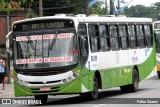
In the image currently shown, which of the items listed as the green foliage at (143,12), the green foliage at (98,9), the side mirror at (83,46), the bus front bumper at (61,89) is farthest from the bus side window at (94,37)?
the green foliage at (143,12)

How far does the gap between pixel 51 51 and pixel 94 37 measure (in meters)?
2.21

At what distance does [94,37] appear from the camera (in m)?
21.1

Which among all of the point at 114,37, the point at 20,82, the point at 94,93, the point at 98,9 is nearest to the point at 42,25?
the point at 20,82

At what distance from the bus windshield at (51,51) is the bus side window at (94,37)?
1.42m

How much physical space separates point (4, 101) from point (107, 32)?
4.63 metres

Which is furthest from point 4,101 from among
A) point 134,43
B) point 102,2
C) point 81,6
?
point 102,2

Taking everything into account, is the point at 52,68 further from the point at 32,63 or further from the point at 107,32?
the point at 107,32

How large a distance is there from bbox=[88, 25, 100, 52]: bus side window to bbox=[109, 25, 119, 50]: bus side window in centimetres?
147

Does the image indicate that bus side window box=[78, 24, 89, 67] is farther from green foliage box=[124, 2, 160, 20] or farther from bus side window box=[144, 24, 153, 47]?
green foliage box=[124, 2, 160, 20]

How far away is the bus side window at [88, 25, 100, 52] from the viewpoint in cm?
2080

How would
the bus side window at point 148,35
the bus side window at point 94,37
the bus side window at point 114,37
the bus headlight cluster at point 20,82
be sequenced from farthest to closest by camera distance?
the bus side window at point 148,35 → the bus side window at point 114,37 → the bus side window at point 94,37 → the bus headlight cluster at point 20,82

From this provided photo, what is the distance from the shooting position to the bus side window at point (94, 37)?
20.8 metres

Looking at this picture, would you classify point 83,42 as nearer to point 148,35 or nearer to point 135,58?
point 135,58

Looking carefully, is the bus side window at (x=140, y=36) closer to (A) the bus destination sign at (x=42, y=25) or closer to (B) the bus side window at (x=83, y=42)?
(B) the bus side window at (x=83, y=42)
